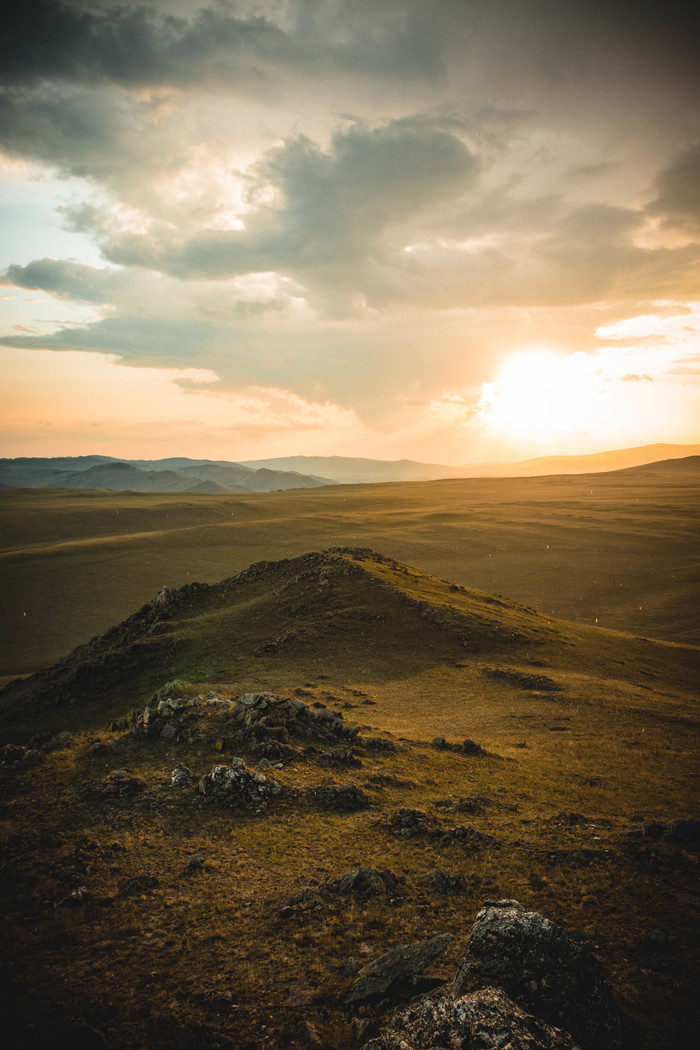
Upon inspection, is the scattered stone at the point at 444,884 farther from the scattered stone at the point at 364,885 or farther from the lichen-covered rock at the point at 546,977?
the lichen-covered rock at the point at 546,977

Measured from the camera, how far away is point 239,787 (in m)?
17.5

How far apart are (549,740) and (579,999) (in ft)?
59.4

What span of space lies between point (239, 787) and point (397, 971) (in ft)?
30.4

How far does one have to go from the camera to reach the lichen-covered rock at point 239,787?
17094 mm

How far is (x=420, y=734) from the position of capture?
956 inches

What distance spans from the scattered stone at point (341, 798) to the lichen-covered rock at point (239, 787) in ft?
4.88

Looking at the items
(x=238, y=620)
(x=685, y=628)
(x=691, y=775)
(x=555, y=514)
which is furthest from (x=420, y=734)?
(x=555, y=514)

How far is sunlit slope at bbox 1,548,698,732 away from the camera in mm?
33031

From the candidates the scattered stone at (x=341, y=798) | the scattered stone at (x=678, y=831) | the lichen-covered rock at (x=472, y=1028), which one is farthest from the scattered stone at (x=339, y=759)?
the lichen-covered rock at (x=472, y=1028)

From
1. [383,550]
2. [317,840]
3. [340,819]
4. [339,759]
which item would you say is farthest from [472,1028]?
[383,550]

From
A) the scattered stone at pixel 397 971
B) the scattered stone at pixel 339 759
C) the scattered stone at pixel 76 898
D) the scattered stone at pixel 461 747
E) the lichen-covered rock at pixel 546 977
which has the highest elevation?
the lichen-covered rock at pixel 546 977

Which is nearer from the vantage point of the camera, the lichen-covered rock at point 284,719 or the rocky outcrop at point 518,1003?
the rocky outcrop at point 518,1003

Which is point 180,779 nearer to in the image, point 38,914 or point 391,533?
point 38,914

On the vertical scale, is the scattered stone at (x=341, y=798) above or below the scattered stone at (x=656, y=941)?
below
